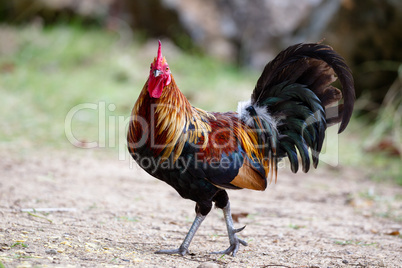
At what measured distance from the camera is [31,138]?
6.98m

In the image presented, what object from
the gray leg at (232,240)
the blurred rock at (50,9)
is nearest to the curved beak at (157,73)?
the gray leg at (232,240)

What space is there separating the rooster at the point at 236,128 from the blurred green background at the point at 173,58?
10.9 ft

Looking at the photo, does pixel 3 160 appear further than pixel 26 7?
No

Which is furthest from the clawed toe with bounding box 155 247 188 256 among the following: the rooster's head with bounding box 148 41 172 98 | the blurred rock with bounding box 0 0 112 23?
the blurred rock with bounding box 0 0 112 23

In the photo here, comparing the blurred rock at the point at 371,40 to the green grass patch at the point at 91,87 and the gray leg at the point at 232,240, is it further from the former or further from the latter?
the gray leg at the point at 232,240

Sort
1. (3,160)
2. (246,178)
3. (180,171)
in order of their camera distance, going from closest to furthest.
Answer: (180,171)
(246,178)
(3,160)

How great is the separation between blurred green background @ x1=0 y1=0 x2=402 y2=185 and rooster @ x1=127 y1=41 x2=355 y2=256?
3334mm

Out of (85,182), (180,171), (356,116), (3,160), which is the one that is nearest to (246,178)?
(180,171)

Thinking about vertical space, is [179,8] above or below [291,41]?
above

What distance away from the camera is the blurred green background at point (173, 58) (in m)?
7.74

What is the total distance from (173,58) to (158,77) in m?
7.92

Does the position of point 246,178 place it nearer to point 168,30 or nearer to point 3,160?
point 3,160

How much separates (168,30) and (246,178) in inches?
345

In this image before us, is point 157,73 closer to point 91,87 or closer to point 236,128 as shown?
point 236,128
